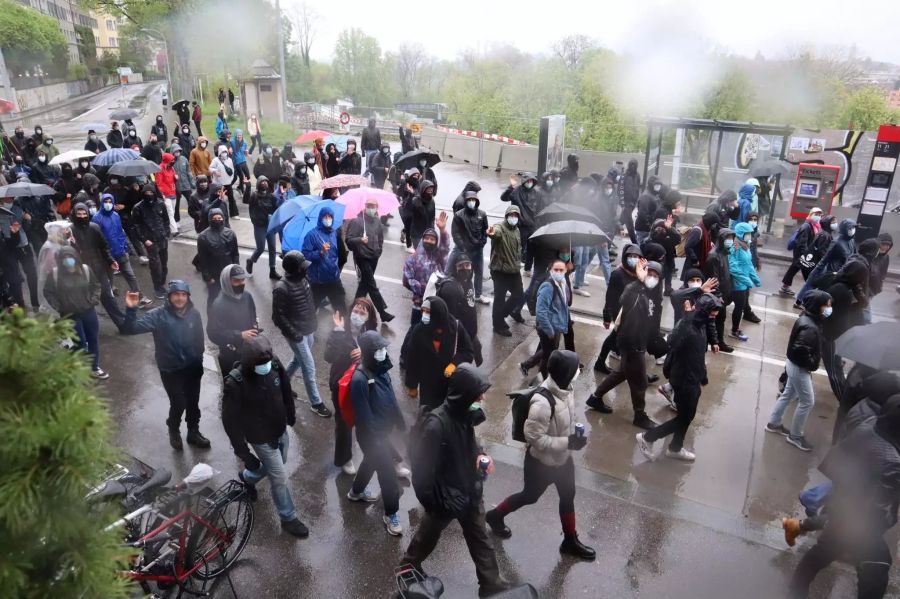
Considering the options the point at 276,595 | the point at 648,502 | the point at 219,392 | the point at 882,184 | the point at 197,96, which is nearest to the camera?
the point at 276,595

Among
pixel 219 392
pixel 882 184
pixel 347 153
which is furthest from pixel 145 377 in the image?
pixel 882 184

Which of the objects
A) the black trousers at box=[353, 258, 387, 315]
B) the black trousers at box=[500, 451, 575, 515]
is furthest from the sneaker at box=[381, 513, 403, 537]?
the black trousers at box=[353, 258, 387, 315]

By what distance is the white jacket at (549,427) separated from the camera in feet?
14.6

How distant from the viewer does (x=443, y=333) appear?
5.79m

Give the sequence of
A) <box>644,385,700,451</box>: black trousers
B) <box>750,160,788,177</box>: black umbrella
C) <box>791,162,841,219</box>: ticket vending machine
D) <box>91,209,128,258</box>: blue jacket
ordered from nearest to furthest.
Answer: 1. <box>644,385,700,451</box>: black trousers
2. <box>91,209,128,258</box>: blue jacket
3. <box>750,160,788,177</box>: black umbrella
4. <box>791,162,841,219</box>: ticket vending machine

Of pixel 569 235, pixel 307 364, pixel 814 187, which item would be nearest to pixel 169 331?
pixel 307 364

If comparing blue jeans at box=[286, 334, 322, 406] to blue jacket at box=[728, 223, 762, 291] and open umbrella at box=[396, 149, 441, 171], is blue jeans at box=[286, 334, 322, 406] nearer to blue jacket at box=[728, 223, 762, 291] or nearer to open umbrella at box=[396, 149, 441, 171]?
blue jacket at box=[728, 223, 762, 291]

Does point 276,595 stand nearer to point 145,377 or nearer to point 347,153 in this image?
point 145,377

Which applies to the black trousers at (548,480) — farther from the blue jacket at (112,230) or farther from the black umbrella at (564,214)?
the blue jacket at (112,230)

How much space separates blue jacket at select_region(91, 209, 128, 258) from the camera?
905 centimetres

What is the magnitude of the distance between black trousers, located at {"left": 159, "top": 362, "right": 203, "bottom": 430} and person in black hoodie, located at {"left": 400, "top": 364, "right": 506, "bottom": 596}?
9.20 ft

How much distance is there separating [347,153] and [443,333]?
1015 cm

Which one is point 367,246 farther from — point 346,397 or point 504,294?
point 346,397

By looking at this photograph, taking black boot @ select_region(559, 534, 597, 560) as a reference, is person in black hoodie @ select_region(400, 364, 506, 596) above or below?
above
